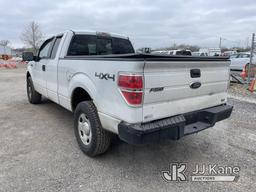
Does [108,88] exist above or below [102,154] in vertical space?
above

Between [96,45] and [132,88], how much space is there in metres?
2.41

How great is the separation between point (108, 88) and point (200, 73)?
1275 mm

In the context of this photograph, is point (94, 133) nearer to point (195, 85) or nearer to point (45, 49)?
point (195, 85)

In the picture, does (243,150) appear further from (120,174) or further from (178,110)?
(120,174)

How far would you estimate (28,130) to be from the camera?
4426 mm

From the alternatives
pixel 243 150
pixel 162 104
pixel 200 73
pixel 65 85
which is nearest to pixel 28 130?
pixel 65 85

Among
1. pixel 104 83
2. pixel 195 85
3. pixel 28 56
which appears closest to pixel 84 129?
pixel 104 83

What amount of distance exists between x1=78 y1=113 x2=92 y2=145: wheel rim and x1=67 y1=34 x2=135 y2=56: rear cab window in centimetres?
133

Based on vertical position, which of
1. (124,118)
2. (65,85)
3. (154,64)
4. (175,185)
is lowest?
(175,185)

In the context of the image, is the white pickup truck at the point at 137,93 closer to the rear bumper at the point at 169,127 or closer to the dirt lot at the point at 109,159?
the rear bumper at the point at 169,127

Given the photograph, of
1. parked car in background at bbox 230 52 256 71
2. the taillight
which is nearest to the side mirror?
the taillight

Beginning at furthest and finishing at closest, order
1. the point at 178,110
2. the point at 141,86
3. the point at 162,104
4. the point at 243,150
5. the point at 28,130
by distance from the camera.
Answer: the point at 28,130 < the point at 243,150 < the point at 178,110 < the point at 162,104 < the point at 141,86

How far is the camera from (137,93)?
2.38 m

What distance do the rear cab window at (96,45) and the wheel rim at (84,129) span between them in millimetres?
1332
